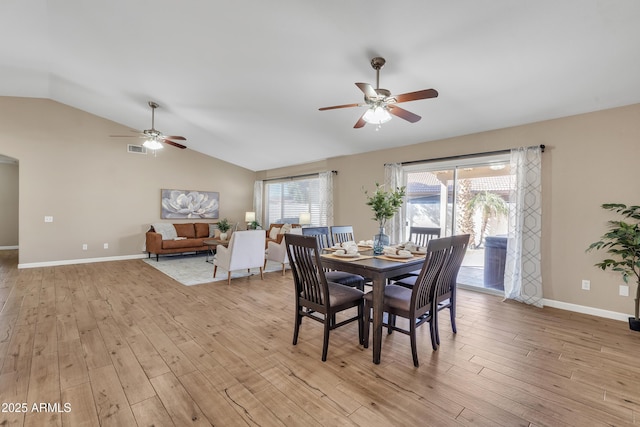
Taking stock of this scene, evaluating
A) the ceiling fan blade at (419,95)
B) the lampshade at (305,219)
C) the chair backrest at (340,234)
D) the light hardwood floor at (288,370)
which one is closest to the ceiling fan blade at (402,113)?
the ceiling fan blade at (419,95)

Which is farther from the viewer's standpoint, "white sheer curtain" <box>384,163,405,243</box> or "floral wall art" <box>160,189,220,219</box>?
"floral wall art" <box>160,189,220,219</box>

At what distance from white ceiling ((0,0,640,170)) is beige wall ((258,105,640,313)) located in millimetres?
208

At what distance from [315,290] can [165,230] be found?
19.2ft

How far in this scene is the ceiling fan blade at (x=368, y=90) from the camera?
239cm

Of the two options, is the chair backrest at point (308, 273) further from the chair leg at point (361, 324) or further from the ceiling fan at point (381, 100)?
the ceiling fan at point (381, 100)

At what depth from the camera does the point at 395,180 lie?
5.13 metres

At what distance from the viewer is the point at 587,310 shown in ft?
11.3

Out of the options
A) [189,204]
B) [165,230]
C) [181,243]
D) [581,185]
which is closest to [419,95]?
[581,185]

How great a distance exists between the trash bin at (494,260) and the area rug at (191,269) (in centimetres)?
385

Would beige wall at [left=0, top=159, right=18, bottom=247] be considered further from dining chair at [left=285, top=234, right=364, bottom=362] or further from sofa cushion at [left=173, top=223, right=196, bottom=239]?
dining chair at [left=285, top=234, right=364, bottom=362]

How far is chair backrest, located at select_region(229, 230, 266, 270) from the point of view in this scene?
4.66 meters

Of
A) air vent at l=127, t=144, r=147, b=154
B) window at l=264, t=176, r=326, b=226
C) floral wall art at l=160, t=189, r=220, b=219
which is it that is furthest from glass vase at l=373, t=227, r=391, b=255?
air vent at l=127, t=144, r=147, b=154

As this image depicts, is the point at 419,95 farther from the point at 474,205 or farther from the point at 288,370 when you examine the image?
the point at 474,205

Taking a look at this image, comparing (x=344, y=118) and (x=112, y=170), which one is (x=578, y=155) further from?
(x=112, y=170)
